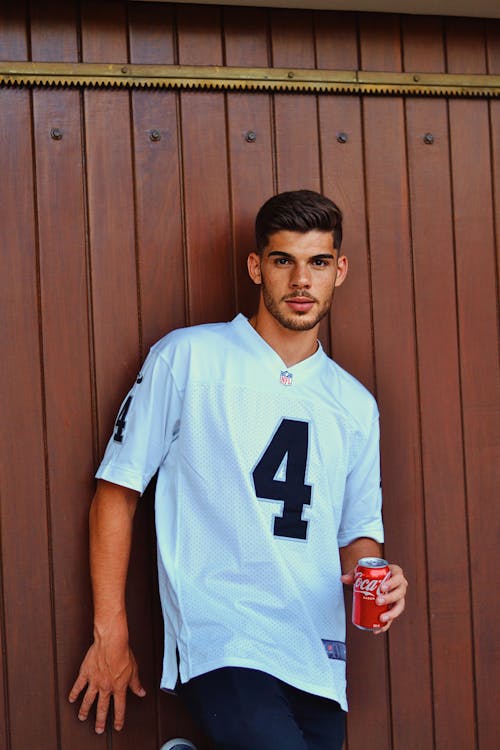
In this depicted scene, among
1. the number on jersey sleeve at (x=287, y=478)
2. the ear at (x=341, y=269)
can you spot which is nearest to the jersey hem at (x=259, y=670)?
the number on jersey sleeve at (x=287, y=478)

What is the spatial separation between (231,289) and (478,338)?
0.82m

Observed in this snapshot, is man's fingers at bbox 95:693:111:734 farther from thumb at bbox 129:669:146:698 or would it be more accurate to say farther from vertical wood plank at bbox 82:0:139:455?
vertical wood plank at bbox 82:0:139:455

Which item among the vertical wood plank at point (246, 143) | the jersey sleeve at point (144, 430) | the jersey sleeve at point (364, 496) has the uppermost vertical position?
the vertical wood plank at point (246, 143)

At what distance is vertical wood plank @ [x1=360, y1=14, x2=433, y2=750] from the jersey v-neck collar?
37 cm

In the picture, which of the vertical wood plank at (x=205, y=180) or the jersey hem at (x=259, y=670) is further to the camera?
the vertical wood plank at (x=205, y=180)

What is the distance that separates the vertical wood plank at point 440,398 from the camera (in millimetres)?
2723

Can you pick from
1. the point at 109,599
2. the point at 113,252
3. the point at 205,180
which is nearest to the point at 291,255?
the point at 205,180

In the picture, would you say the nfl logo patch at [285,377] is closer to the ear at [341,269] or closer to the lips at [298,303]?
the lips at [298,303]

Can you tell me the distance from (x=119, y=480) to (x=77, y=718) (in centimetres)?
76

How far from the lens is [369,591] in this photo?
2.09 m

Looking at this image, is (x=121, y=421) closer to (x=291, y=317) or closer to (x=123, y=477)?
(x=123, y=477)

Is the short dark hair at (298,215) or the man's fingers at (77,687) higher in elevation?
the short dark hair at (298,215)

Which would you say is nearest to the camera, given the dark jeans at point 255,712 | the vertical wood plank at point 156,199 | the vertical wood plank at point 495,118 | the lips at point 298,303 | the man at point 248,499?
the dark jeans at point 255,712

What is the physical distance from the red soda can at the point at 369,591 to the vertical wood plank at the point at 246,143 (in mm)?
894
